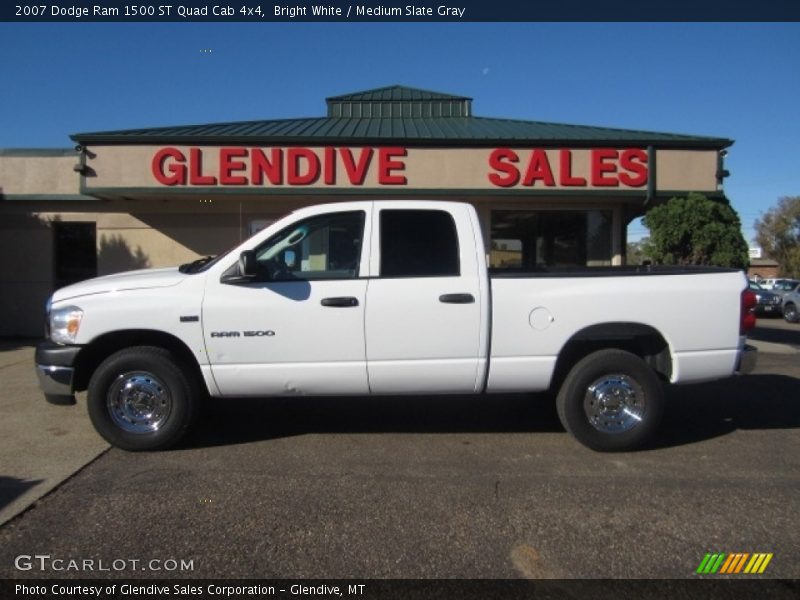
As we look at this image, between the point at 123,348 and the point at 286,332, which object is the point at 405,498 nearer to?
the point at 286,332

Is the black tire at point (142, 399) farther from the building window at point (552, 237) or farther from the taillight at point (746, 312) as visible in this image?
the building window at point (552, 237)

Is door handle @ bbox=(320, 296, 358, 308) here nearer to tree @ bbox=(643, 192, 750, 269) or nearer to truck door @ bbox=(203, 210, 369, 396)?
truck door @ bbox=(203, 210, 369, 396)

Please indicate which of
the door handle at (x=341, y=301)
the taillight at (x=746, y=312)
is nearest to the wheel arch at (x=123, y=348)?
the door handle at (x=341, y=301)

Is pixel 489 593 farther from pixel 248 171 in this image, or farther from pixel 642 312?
pixel 248 171

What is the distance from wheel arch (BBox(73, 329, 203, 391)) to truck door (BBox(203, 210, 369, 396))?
0.28 meters

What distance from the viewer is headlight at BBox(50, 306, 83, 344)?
16.5ft

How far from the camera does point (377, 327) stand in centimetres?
507

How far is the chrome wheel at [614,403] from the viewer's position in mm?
5273

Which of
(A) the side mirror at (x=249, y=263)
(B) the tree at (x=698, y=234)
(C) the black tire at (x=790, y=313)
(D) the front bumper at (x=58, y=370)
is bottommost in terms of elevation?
(C) the black tire at (x=790, y=313)

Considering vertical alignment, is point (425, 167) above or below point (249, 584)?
above

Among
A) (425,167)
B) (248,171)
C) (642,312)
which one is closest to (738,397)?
(642,312)

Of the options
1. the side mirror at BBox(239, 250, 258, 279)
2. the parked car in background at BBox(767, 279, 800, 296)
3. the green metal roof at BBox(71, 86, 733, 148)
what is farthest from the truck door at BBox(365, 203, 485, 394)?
the parked car in background at BBox(767, 279, 800, 296)

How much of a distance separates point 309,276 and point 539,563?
2752 millimetres

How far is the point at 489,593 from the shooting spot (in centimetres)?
314
